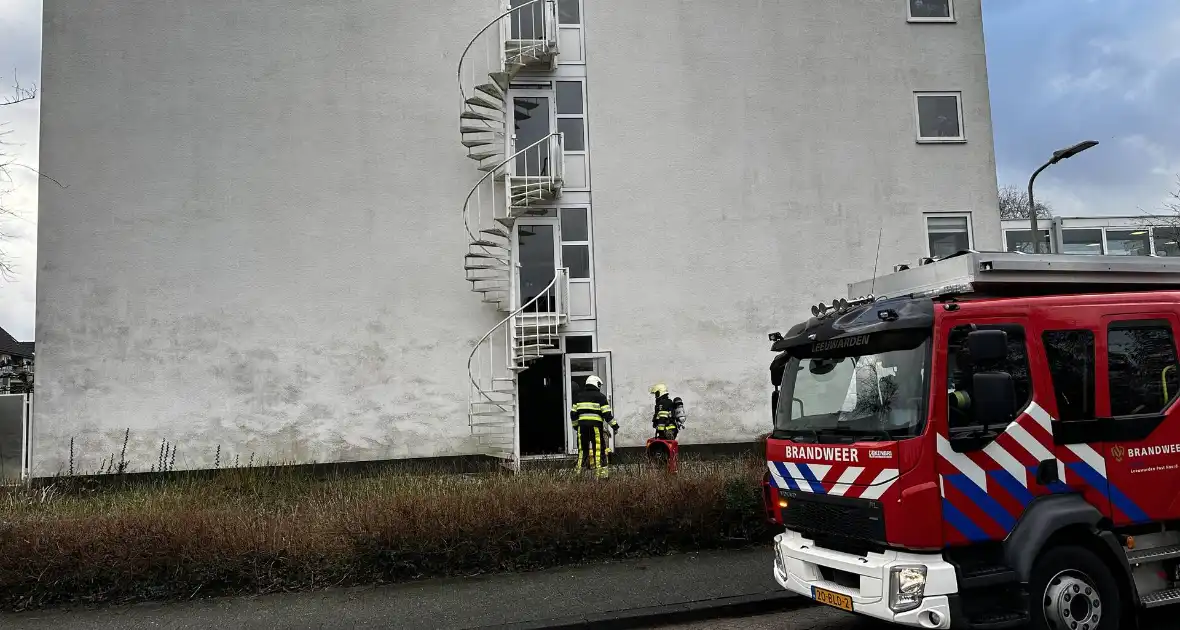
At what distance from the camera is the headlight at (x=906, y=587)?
459 centimetres

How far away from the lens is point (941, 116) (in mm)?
16078

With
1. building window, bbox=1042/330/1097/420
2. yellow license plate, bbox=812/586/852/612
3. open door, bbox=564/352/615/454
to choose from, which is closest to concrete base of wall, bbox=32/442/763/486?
open door, bbox=564/352/615/454

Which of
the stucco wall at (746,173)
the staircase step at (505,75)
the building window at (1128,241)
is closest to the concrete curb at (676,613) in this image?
the stucco wall at (746,173)

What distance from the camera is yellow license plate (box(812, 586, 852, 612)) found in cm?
496

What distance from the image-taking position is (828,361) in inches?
220

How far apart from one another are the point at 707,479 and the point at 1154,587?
3976mm

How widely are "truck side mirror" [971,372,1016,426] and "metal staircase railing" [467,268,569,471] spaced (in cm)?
929

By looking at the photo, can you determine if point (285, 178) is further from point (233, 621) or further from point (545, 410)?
point (233, 621)

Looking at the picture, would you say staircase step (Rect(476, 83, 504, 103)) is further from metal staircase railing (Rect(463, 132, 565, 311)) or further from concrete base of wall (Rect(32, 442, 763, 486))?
concrete base of wall (Rect(32, 442, 763, 486))

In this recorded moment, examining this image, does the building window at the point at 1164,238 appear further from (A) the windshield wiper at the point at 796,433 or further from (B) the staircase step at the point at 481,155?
(A) the windshield wiper at the point at 796,433

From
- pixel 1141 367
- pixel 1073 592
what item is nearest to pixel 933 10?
pixel 1141 367

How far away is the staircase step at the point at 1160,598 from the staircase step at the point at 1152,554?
0.23 meters

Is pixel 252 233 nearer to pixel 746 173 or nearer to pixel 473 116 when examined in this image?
pixel 473 116

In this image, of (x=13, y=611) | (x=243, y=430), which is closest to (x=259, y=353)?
(x=243, y=430)
